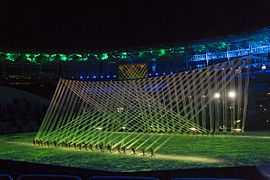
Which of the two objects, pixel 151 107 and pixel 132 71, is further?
pixel 132 71

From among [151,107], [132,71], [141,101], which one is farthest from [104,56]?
[141,101]

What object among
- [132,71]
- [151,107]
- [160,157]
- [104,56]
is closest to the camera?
[160,157]

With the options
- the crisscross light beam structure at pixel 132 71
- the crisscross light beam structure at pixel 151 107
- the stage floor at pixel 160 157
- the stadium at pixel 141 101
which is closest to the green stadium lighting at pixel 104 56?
the stadium at pixel 141 101

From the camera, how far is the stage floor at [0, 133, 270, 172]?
44.5 feet

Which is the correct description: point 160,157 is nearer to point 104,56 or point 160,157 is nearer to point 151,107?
point 151,107

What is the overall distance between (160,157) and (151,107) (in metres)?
14.1

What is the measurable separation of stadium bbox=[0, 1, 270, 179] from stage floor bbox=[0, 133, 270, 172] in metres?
0.08

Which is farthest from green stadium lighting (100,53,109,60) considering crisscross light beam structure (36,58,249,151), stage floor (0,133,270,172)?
stage floor (0,133,270,172)

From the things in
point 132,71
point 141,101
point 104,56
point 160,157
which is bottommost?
point 160,157

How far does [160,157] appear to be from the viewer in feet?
50.9

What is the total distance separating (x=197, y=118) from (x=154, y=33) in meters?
8.55

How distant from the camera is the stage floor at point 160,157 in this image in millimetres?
Answer: 13570

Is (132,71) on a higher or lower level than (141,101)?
higher

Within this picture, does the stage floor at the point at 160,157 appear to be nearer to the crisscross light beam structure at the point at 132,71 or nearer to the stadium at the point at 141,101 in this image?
the stadium at the point at 141,101
